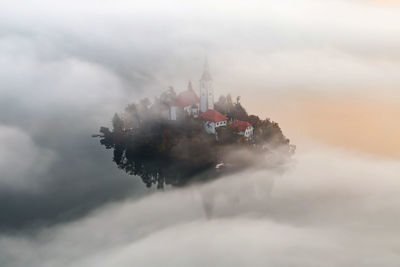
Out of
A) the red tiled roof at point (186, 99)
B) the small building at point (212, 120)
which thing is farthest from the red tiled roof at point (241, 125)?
the red tiled roof at point (186, 99)

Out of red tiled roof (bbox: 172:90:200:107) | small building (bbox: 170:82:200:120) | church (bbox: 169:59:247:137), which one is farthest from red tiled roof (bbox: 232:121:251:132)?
red tiled roof (bbox: 172:90:200:107)

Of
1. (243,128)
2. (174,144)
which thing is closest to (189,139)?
(174,144)

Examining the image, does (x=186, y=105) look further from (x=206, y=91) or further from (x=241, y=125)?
(x=241, y=125)

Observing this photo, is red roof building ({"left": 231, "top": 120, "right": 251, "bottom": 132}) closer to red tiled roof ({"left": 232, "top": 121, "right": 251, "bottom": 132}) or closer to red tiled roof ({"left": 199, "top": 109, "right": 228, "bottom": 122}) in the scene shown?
red tiled roof ({"left": 232, "top": 121, "right": 251, "bottom": 132})

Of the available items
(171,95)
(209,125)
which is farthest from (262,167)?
(171,95)

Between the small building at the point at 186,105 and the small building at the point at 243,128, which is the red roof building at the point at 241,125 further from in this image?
the small building at the point at 186,105

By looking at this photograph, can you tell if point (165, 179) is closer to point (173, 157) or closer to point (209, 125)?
point (173, 157)
